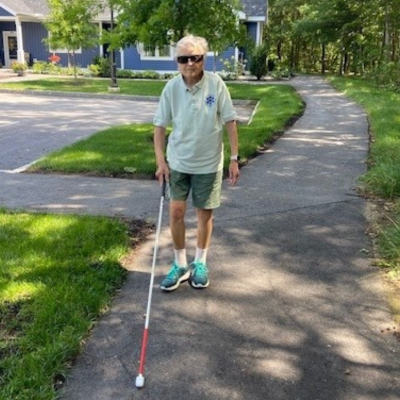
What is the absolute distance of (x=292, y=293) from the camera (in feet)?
12.0

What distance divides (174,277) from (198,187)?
0.70m

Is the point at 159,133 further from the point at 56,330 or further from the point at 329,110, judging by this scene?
the point at 329,110

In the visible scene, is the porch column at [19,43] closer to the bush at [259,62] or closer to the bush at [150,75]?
the bush at [150,75]

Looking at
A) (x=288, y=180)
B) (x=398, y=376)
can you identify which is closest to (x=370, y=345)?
(x=398, y=376)

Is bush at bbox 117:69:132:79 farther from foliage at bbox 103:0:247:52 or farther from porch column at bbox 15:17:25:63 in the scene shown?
foliage at bbox 103:0:247:52

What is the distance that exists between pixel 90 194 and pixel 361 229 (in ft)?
10.2

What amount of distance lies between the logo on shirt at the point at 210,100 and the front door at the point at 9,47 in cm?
3234

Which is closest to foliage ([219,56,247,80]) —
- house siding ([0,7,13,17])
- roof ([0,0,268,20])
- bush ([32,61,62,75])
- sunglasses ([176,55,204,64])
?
roof ([0,0,268,20])

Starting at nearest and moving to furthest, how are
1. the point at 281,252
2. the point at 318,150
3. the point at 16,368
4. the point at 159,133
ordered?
the point at 16,368 < the point at 159,133 < the point at 281,252 < the point at 318,150

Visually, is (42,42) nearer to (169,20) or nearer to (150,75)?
(150,75)

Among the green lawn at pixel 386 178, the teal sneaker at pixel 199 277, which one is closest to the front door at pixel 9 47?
the green lawn at pixel 386 178

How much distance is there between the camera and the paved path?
2.66m

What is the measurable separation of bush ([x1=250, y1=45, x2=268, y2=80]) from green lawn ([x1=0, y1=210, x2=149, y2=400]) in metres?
20.9

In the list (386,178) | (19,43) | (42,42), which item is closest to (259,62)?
(42,42)
